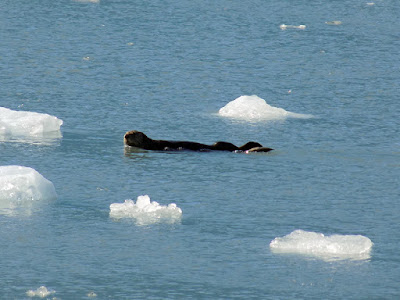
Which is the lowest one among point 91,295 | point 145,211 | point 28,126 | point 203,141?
point 203,141

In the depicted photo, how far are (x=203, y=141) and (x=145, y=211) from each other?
406cm

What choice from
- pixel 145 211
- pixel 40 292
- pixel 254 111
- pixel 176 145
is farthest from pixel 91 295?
pixel 254 111

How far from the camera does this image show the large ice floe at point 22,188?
8531 millimetres

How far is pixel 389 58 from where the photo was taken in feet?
63.1

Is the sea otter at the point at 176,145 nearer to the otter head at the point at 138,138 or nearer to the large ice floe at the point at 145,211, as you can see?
the otter head at the point at 138,138

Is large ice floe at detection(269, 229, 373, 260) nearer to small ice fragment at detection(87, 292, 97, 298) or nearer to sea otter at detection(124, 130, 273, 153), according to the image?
small ice fragment at detection(87, 292, 97, 298)

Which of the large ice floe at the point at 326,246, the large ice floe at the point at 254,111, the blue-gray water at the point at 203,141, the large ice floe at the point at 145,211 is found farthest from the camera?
the large ice floe at the point at 254,111

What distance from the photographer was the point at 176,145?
1133 cm

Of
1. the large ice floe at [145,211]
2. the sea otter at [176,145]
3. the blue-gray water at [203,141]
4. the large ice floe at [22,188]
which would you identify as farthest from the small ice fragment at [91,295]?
the sea otter at [176,145]

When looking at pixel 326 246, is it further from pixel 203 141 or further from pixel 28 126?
pixel 28 126

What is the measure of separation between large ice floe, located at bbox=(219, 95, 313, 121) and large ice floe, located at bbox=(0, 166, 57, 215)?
18.8ft

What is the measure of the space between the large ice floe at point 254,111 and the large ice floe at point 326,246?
21.5 ft

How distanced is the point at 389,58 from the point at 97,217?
1227 centimetres

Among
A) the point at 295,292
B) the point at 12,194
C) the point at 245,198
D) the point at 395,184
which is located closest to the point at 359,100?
the point at 395,184
